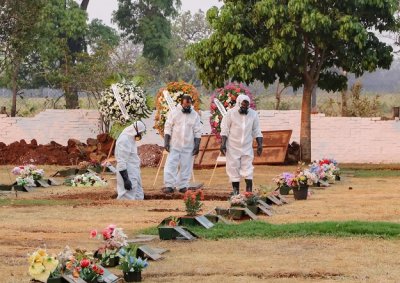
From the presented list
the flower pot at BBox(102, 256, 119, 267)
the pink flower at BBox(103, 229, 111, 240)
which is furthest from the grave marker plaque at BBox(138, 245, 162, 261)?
the pink flower at BBox(103, 229, 111, 240)

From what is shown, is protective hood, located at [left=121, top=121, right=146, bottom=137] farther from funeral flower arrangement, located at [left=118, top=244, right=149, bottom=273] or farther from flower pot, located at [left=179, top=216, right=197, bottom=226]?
funeral flower arrangement, located at [left=118, top=244, right=149, bottom=273]

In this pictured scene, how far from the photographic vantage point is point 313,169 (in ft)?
91.7

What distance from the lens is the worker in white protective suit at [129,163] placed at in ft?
77.6

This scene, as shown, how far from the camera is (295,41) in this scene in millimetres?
39219

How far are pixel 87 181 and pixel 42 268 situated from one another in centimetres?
1670

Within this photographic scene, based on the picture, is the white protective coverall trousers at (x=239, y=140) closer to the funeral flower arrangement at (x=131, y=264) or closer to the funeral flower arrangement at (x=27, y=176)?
the funeral flower arrangement at (x=27, y=176)

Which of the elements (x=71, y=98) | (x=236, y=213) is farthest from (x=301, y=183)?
(x=71, y=98)

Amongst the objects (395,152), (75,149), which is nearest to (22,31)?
(75,149)

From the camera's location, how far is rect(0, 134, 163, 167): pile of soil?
128ft

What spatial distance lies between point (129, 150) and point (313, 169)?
5.70 meters

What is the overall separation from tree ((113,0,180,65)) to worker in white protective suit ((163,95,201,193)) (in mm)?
32442

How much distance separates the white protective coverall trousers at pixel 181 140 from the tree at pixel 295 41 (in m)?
12.1

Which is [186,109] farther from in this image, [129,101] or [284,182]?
[129,101]

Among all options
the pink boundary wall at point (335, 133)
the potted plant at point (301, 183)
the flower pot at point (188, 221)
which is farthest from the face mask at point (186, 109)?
the pink boundary wall at point (335, 133)
